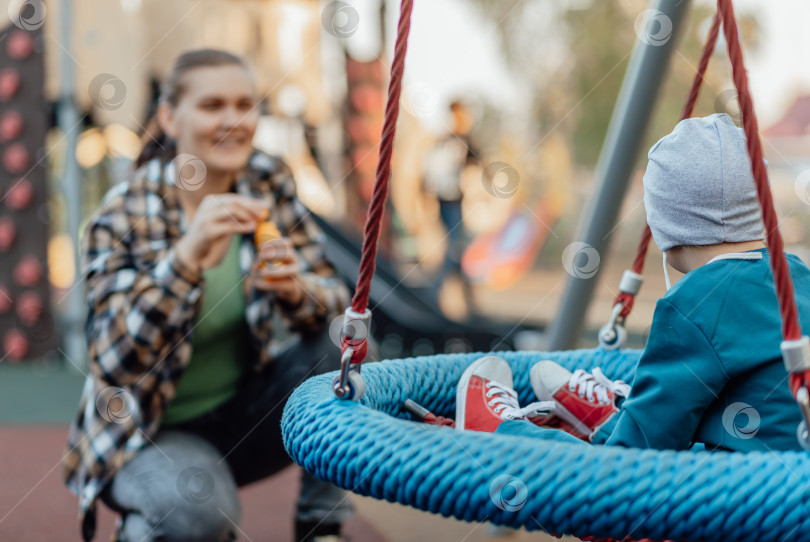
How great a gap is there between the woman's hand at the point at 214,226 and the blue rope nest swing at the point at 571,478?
48cm

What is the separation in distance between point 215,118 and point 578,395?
0.72 meters

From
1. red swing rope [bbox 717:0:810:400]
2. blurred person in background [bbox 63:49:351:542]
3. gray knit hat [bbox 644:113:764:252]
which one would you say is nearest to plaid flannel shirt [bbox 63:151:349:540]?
Answer: blurred person in background [bbox 63:49:351:542]

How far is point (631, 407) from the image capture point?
2.42 feet

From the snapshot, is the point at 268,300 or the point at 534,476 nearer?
the point at 534,476

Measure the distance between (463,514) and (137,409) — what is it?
729 millimetres

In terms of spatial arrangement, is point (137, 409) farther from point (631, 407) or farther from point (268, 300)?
point (631, 407)

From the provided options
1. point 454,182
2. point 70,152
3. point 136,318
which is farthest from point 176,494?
point 454,182

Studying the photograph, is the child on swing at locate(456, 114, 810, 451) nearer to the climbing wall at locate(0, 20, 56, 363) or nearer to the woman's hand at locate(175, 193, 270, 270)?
the woman's hand at locate(175, 193, 270, 270)

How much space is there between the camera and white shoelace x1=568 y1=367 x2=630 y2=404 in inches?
38.8

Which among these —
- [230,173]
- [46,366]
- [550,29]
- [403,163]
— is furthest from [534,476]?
Result: [550,29]

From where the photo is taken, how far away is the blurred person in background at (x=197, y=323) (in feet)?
3.84

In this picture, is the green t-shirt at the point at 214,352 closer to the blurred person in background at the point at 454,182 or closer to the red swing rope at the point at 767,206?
the red swing rope at the point at 767,206

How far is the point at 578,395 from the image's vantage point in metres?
0.99

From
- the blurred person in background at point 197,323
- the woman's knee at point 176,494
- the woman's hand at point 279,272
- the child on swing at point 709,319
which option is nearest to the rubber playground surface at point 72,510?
the blurred person in background at point 197,323
